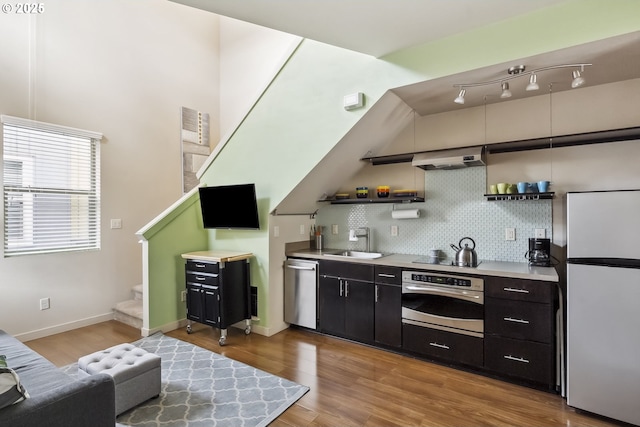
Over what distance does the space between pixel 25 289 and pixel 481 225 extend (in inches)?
195

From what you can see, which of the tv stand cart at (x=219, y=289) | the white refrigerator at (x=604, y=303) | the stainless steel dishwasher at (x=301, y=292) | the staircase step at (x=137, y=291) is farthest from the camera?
the staircase step at (x=137, y=291)

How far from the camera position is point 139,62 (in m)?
4.62

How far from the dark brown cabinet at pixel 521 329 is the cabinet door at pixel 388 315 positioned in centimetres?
76

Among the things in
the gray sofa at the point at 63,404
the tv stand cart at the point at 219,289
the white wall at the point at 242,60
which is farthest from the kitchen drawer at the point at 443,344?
the white wall at the point at 242,60

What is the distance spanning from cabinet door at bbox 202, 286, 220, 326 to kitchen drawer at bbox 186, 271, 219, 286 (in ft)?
0.18

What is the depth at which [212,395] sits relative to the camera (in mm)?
2463

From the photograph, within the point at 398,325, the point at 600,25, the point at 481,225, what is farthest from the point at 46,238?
the point at 600,25

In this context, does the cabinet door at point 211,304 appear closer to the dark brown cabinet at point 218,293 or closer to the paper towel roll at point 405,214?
the dark brown cabinet at point 218,293

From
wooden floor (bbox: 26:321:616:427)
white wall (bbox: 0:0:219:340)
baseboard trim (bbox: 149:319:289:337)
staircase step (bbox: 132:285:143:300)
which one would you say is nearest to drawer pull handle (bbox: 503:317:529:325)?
wooden floor (bbox: 26:321:616:427)

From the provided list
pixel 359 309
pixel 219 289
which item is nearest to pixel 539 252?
pixel 359 309

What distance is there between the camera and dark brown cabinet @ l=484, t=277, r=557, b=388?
2.45 meters

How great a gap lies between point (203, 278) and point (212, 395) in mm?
1373

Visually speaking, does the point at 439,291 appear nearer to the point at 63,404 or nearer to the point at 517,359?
the point at 517,359

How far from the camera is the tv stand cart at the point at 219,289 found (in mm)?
3441
